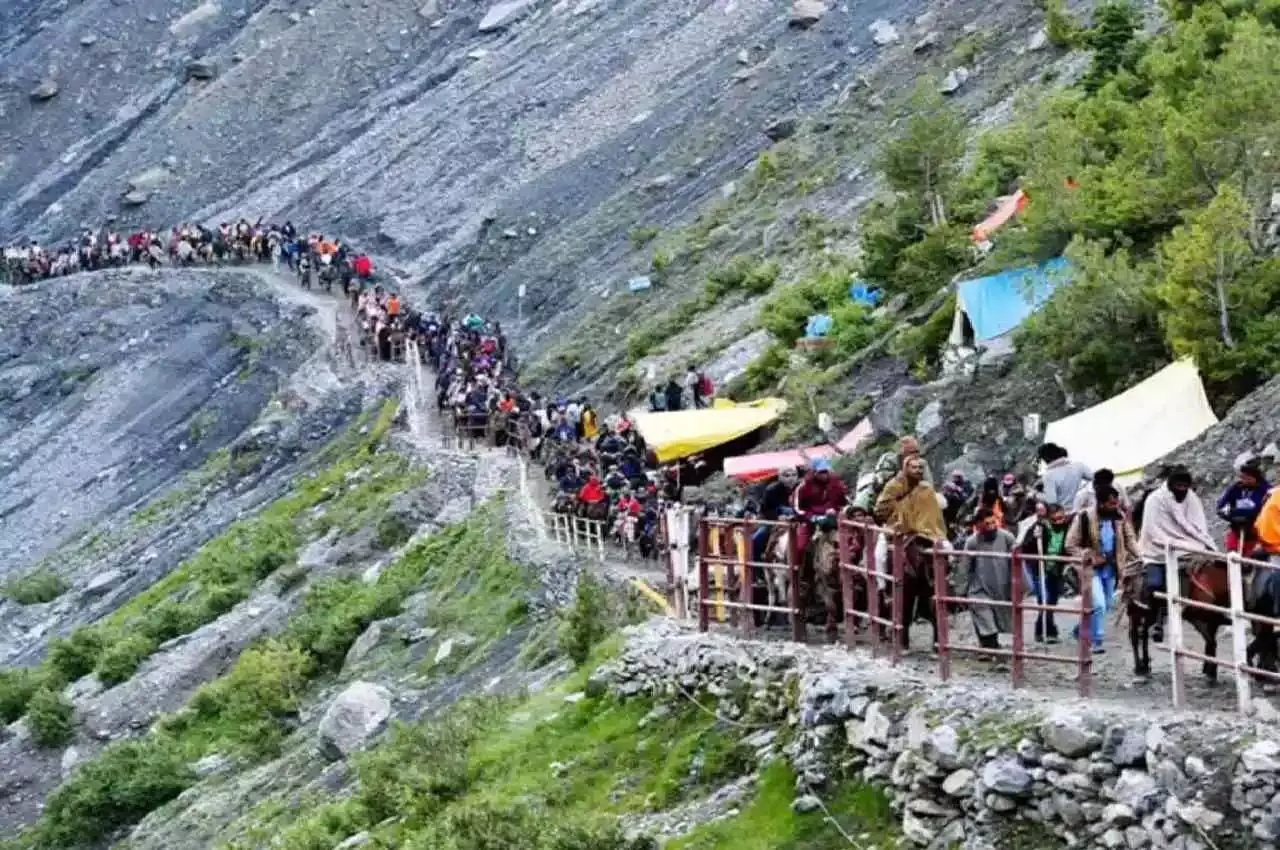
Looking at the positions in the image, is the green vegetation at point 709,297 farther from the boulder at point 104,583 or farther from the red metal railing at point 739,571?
the red metal railing at point 739,571

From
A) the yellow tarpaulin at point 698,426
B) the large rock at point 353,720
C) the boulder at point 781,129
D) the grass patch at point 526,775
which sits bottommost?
the large rock at point 353,720

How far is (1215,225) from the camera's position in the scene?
26734mm

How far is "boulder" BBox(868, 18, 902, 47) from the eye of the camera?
62562 millimetres

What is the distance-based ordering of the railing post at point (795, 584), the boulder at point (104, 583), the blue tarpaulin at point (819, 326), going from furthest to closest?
the boulder at point (104, 583)
the blue tarpaulin at point (819, 326)
the railing post at point (795, 584)

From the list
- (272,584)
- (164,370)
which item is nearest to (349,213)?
(164,370)

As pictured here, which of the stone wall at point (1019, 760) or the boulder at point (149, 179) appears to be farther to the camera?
the boulder at point (149, 179)

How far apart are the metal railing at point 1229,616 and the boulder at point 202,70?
76.4 m

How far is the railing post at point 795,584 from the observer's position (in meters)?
17.2

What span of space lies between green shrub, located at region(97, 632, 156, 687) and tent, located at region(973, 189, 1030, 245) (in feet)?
50.3

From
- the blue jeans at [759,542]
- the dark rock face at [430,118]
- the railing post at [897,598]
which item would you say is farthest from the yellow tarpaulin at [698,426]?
the railing post at [897,598]

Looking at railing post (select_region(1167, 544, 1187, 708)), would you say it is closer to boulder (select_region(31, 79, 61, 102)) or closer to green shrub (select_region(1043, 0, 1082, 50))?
green shrub (select_region(1043, 0, 1082, 50))

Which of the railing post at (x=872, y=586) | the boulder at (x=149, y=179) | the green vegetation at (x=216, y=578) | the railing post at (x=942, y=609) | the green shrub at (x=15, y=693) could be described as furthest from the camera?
the boulder at (x=149, y=179)

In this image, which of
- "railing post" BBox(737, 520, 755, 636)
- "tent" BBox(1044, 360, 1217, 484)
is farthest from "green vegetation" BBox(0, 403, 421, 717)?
"railing post" BBox(737, 520, 755, 636)

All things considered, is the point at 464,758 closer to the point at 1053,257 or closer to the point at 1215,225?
the point at 1215,225
